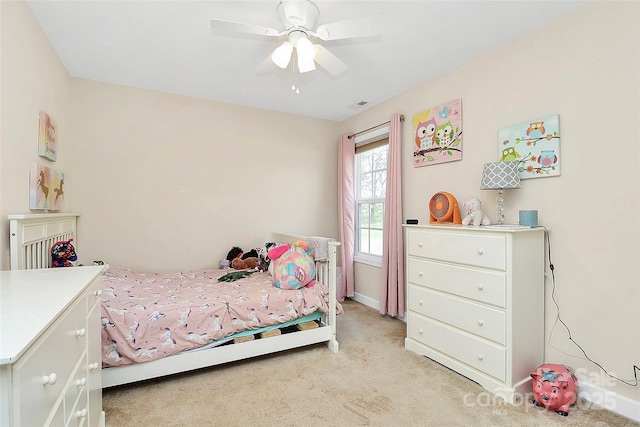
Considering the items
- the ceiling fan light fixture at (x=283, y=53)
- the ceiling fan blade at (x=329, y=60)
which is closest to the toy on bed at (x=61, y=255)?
the ceiling fan light fixture at (x=283, y=53)

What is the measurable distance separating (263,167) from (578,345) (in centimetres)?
331

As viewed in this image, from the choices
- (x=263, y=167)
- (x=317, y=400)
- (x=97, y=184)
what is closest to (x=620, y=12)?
(x=317, y=400)

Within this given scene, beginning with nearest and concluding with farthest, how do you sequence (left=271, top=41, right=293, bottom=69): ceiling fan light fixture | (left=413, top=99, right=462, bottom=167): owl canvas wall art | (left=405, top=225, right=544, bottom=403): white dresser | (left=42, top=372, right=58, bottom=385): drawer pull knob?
1. (left=42, top=372, right=58, bottom=385): drawer pull knob
2. (left=405, top=225, right=544, bottom=403): white dresser
3. (left=271, top=41, right=293, bottom=69): ceiling fan light fixture
4. (left=413, top=99, right=462, bottom=167): owl canvas wall art

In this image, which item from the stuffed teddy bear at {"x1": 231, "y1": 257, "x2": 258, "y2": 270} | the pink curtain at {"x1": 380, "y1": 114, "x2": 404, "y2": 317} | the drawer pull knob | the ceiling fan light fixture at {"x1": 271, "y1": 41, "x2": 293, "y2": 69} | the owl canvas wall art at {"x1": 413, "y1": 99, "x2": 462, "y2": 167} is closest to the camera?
the drawer pull knob

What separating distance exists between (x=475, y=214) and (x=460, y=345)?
959mm

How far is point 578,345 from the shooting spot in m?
1.93

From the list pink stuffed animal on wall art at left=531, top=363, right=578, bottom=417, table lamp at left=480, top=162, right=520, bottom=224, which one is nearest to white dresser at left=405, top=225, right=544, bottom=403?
pink stuffed animal on wall art at left=531, top=363, right=578, bottom=417

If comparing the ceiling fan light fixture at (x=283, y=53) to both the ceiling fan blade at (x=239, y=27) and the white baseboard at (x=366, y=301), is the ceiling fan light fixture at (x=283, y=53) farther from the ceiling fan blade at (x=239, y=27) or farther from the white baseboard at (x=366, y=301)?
the white baseboard at (x=366, y=301)

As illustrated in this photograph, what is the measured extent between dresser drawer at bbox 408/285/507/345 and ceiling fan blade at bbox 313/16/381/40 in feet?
6.16

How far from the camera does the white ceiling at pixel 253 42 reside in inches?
76.0

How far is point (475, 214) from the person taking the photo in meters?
2.33

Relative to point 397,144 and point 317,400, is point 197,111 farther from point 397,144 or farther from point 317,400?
point 317,400

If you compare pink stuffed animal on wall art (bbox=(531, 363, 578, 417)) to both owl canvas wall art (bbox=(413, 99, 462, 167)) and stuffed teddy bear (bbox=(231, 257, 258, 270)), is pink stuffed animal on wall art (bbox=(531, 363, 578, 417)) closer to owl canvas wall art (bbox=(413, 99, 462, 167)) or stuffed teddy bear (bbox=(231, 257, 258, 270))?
owl canvas wall art (bbox=(413, 99, 462, 167))

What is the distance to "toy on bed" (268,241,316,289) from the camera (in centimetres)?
255
